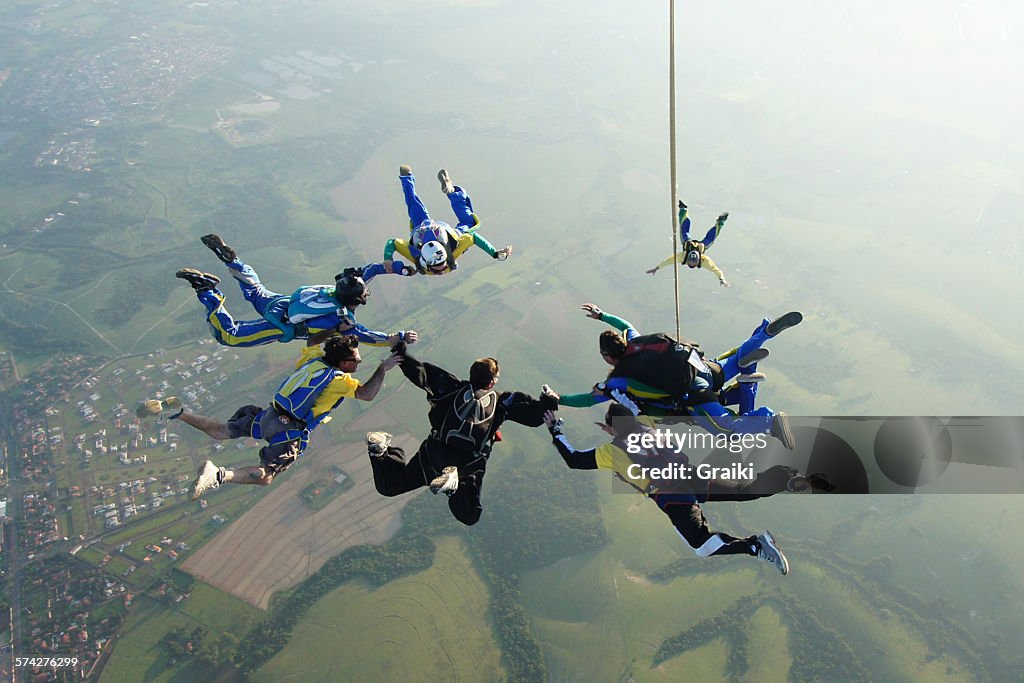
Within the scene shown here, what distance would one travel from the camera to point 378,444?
7.16 m

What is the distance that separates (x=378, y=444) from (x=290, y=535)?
32880 millimetres

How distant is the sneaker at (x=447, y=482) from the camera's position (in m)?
6.35

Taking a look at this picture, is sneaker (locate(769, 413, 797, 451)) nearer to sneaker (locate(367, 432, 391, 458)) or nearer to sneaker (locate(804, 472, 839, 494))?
sneaker (locate(804, 472, 839, 494))

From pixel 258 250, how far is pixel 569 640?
168ft

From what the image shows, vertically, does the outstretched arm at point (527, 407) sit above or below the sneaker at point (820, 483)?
above

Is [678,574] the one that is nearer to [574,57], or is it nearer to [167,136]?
[167,136]

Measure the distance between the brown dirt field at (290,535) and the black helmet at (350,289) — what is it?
102 feet

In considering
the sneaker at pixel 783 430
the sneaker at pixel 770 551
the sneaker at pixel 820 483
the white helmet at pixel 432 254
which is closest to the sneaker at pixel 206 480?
the white helmet at pixel 432 254

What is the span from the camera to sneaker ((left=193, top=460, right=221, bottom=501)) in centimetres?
647

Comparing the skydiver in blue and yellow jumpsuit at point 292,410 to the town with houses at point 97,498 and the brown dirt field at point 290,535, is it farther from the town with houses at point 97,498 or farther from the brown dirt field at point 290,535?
the town with houses at point 97,498

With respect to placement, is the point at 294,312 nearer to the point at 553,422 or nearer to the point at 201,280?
the point at 201,280

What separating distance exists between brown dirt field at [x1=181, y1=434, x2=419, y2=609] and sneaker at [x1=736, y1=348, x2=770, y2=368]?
33.1 m

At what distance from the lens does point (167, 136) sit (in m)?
88.2

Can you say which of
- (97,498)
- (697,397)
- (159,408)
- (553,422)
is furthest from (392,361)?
(97,498)
